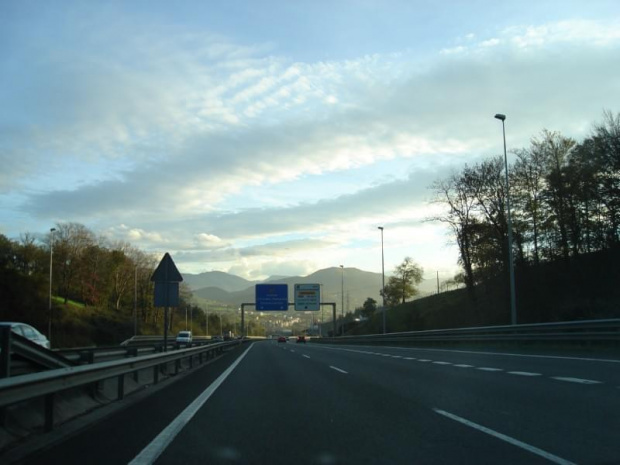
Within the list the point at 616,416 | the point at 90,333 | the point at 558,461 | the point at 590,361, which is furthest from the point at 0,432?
the point at 90,333

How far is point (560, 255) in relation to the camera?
1775 inches

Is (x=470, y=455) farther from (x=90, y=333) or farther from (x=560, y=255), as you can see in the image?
(x=90, y=333)

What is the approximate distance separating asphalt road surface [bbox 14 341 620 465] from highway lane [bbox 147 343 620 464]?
0.02 m

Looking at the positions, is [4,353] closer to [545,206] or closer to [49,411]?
[49,411]

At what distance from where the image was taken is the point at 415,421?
7.86m

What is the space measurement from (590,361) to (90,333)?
7049cm

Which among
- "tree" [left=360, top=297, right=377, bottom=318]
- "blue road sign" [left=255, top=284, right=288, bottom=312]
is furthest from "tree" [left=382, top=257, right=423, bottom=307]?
"blue road sign" [left=255, top=284, right=288, bottom=312]

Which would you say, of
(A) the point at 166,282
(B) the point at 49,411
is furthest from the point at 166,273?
(B) the point at 49,411

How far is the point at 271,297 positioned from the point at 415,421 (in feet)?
182

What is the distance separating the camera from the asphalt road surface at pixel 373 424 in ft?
19.7

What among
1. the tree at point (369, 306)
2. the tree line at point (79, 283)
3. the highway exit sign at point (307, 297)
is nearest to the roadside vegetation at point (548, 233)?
the highway exit sign at point (307, 297)

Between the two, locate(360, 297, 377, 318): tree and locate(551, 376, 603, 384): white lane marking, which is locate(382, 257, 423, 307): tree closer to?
locate(360, 297, 377, 318): tree

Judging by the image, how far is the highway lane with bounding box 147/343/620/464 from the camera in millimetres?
6024

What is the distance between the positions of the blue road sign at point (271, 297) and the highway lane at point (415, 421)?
49.1 meters
